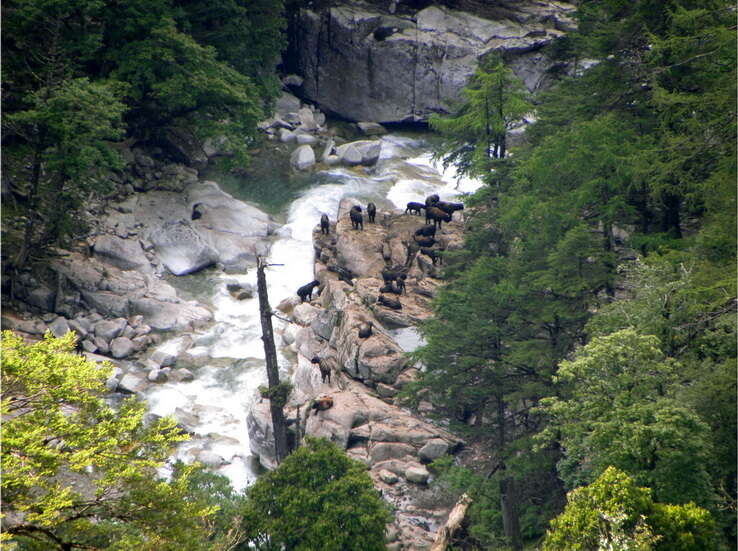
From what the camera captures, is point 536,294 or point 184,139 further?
point 184,139

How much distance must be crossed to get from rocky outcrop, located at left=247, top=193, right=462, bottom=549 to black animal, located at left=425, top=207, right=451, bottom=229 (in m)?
0.51

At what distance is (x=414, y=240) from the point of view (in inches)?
1454

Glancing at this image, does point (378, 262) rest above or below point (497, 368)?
below

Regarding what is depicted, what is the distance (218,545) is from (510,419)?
Answer: 11040mm

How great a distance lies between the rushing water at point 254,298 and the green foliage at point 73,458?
12462 millimetres

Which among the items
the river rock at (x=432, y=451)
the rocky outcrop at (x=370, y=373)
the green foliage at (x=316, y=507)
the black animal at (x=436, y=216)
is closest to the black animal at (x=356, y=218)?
the rocky outcrop at (x=370, y=373)

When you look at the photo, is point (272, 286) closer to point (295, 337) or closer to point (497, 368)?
point (295, 337)

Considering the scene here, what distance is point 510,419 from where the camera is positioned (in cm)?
2469

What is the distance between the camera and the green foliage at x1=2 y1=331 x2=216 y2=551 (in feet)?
42.1

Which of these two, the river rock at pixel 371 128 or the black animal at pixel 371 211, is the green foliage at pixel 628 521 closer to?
the black animal at pixel 371 211

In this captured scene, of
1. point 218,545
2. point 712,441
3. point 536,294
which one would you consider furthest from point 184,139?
point 712,441

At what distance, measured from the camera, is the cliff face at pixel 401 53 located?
59.9 m

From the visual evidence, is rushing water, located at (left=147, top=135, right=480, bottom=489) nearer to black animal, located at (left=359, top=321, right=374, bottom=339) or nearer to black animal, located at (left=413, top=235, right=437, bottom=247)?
black animal, located at (left=359, top=321, right=374, bottom=339)

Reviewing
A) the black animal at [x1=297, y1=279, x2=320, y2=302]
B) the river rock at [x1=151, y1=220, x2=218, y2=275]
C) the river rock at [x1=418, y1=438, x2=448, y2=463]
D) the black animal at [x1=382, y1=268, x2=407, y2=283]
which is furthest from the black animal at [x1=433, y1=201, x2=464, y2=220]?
the river rock at [x1=418, y1=438, x2=448, y2=463]
